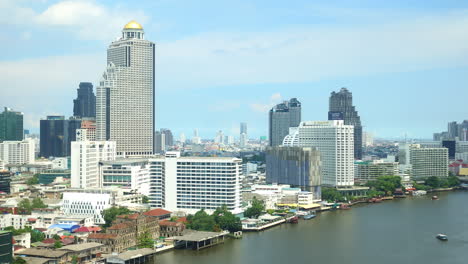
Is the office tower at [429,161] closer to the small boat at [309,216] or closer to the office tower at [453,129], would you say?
the small boat at [309,216]

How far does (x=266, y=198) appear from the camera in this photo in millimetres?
44656

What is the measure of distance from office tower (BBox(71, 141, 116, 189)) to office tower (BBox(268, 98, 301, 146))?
53703 mm

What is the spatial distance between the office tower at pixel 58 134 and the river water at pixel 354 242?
196 feet

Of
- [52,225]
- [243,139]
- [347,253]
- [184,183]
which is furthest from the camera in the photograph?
[243,139]

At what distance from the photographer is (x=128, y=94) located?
70.7m

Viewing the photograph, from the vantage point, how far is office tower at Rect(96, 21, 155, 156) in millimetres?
70250

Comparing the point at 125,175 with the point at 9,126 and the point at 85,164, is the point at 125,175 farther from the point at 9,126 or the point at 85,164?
the point at 9,126

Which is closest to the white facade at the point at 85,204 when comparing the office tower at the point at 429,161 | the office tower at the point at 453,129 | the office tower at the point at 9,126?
the office tower at the point at 429,161

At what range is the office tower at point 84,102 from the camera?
338 feet

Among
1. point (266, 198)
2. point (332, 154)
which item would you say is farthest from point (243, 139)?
point (266, 198)

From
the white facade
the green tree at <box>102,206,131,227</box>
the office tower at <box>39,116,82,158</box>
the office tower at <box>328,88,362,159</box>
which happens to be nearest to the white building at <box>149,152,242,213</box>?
the white facade

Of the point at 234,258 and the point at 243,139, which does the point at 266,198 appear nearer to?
the point at 234,258

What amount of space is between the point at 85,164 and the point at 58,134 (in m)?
47.6

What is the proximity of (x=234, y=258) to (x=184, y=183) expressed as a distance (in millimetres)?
11984
